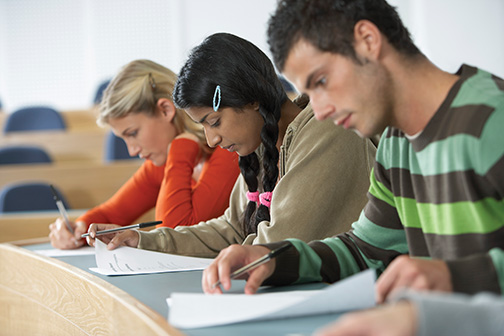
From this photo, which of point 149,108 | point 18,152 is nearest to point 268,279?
point 149,108

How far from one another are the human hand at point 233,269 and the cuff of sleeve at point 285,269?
0.01 m

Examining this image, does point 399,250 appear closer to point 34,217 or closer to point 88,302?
point 88,302

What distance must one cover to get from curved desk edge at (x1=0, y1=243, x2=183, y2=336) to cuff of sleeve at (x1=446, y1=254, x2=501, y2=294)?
353 mm

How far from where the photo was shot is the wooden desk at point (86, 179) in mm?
3240

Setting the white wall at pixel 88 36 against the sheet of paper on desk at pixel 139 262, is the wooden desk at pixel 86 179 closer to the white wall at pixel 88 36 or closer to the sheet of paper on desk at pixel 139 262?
the sheet of paper on desk at pixel 139 262

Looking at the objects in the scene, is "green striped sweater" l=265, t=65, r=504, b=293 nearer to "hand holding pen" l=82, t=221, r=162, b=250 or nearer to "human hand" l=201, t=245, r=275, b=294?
"human hand" l=201, t=245, r=275, b=294

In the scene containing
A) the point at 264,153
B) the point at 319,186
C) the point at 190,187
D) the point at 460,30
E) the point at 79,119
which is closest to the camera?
the point at 319,186

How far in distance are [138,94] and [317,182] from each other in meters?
0.94

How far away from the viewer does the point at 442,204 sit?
892mm

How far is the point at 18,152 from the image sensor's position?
3682mm

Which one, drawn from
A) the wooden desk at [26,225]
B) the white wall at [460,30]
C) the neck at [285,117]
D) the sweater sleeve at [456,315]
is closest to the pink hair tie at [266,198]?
the neck at [285,117]

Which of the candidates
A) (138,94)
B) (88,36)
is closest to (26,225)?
(138,94)

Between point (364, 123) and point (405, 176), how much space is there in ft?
0.53

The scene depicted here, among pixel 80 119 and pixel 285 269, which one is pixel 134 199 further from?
pixel 80 119
